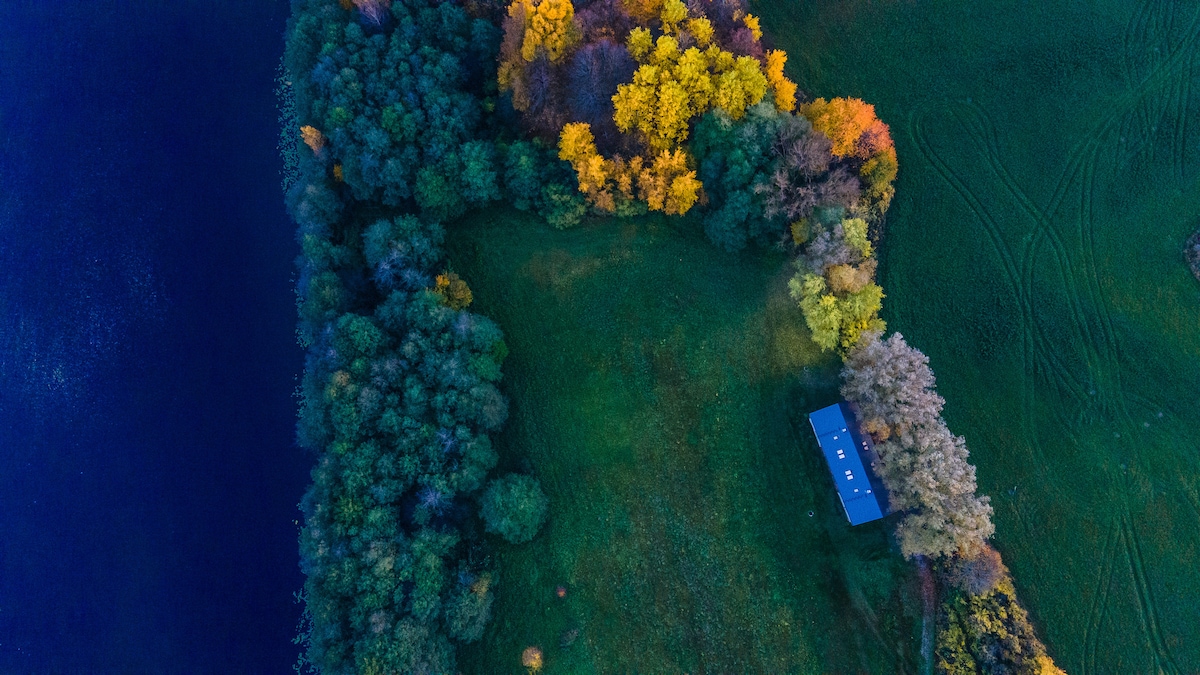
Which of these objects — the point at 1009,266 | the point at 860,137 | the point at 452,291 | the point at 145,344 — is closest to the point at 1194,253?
the point at 1009,266

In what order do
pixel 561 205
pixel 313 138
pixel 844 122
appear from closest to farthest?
pixel 844 122 → pixel 313 138 → pixel 561 205

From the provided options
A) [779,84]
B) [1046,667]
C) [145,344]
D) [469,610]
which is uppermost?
[779,84]

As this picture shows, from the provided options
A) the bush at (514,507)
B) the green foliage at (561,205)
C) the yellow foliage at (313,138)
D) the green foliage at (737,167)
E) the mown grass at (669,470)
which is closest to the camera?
the green foliage at (737,167)

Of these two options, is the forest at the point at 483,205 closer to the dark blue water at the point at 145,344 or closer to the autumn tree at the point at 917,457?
the autumn tree at the point at 917,457

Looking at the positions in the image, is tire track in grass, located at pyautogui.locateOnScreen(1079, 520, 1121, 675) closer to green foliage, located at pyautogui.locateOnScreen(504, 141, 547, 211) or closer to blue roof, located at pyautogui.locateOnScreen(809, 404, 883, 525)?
blue roof, located at pyautogui.locateOnScreen(809, 404, 883, 525)

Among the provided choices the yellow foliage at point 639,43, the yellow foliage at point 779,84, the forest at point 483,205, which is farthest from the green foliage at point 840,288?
the yellow foliage at point 639,43

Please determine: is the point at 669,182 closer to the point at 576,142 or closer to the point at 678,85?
the point at 678,85

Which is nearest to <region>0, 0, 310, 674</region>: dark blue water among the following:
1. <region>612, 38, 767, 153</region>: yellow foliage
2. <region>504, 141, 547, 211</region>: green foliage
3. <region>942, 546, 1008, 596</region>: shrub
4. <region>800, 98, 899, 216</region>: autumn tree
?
<region>504, 141, 547, 211</region>: green foliage
